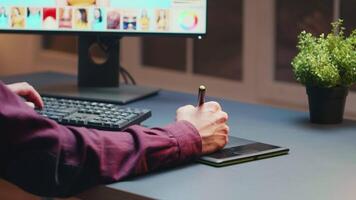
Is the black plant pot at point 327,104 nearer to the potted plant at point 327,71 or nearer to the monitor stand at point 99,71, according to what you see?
the potted plant at point 327,71

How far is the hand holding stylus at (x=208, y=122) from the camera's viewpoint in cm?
148

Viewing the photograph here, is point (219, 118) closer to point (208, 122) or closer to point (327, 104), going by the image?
point (208, 122)

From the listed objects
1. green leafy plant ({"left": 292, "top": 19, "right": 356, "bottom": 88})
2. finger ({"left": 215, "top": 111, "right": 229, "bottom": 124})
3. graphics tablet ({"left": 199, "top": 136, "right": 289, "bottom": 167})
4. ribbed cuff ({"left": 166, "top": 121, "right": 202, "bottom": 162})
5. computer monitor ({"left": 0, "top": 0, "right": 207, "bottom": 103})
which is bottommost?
graphics tablet ({"left": 199, "top": 136, "right": 289, "bottom": 167})

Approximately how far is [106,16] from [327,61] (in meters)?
0.60

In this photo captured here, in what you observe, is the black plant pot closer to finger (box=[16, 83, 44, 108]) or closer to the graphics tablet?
the graphics tablet

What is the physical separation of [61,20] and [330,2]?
1.15 meters

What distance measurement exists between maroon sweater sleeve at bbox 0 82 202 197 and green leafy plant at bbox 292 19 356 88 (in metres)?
0.44

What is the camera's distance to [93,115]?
163 cm

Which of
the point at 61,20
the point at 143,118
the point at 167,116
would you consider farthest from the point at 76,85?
the point at 143,118

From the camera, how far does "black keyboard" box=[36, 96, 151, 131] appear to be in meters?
1.56

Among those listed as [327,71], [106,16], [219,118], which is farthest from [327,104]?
[106,16]

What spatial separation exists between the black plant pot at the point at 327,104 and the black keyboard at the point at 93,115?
0.38m

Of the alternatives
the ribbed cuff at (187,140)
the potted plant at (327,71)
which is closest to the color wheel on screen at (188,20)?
the potted plant at (327,71)

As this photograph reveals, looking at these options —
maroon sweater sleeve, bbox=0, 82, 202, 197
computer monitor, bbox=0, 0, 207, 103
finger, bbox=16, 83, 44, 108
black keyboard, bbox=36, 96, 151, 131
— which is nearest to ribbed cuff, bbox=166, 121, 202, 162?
maroon sweater sleeve, bbox=0, 82, 202, 197
